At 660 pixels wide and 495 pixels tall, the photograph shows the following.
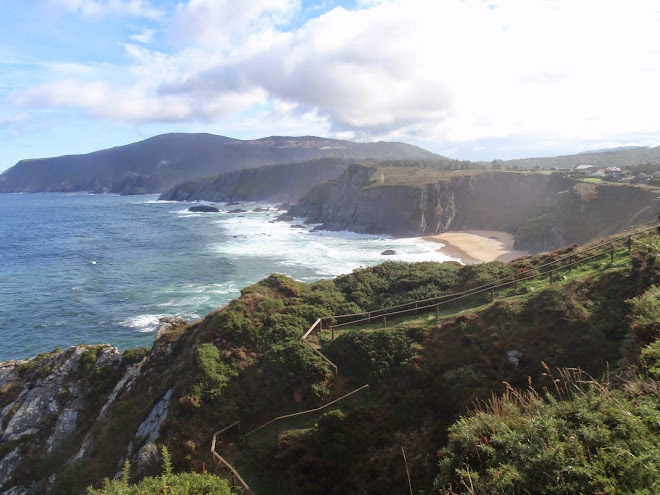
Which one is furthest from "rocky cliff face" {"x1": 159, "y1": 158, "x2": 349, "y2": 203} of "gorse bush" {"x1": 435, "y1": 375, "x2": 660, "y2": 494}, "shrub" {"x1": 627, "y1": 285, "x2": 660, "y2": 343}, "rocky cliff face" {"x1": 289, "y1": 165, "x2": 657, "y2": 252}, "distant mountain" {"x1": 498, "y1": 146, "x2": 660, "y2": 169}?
"gorse bush" {"x1": 435, "y1": 375, "x2": 660, "y2": 494}

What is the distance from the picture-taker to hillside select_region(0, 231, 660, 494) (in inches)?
217

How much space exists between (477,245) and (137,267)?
4370 cm

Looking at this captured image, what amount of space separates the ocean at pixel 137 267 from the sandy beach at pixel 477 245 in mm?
2919

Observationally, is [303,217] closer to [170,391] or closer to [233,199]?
[233,199]

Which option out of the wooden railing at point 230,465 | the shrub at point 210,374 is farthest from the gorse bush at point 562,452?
the shrub at point 210,374

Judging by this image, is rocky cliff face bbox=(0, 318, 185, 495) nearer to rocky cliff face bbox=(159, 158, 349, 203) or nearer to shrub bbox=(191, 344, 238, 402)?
shrub bbox=(191, 344, 238, 402)

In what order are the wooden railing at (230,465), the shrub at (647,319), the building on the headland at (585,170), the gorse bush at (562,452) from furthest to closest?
the building on the headland at (585,170) < the wooden railing at (230,465) < the shrub at (647,319) < the gorse bush at (562,452)

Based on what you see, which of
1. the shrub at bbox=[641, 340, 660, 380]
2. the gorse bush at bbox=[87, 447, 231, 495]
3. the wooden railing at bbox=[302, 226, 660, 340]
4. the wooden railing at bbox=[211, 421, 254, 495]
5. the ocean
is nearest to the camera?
the shrub at bbox=[641, 340, 660, 380]

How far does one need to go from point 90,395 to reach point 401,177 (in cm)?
7580

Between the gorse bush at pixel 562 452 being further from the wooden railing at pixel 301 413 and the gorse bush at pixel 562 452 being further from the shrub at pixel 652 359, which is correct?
the wooden railing at pixel 301 413

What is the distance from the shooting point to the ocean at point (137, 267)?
31000mm

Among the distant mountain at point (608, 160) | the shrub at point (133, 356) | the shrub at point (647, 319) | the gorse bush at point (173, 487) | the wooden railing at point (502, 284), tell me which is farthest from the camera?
the distant mountain at point (608, 160)

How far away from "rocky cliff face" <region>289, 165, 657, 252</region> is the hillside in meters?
42.2

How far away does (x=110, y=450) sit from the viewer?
12258 mm
